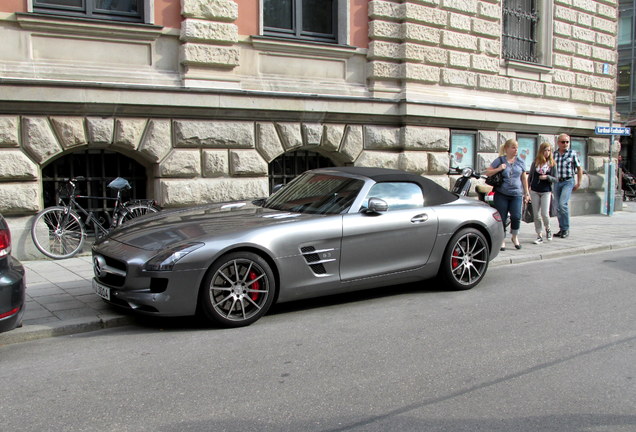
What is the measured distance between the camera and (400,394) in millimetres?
3955

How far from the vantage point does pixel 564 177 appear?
11562 mm

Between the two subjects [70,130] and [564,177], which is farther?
[564,177]

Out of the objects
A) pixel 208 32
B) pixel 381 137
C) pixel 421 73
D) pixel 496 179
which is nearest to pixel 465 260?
pixel 496 179

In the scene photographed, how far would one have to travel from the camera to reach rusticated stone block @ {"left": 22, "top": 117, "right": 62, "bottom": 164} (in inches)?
344

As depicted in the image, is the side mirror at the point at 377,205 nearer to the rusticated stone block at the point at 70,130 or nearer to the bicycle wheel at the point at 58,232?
the bicycle wheel at the point at 58,232

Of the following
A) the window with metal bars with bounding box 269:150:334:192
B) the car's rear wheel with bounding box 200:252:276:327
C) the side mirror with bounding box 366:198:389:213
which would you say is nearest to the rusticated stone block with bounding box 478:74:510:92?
the window with metal bars with bounding box 269:150:334:192

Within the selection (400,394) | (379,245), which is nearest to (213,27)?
(379,245)

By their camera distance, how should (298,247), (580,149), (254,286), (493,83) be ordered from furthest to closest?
(580,149), (493,83), (298,247), (254,286)

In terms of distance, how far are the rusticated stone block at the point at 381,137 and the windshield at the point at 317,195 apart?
4758 millimetres

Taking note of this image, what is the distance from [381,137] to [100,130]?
511 centimetres

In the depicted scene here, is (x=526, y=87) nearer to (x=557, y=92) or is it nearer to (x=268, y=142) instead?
(x=557, y=92)

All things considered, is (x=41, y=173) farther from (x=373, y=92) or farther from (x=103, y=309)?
(x=373, y=92)

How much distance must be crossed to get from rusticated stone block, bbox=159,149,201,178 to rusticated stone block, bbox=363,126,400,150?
336cm

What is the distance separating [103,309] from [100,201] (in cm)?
419
